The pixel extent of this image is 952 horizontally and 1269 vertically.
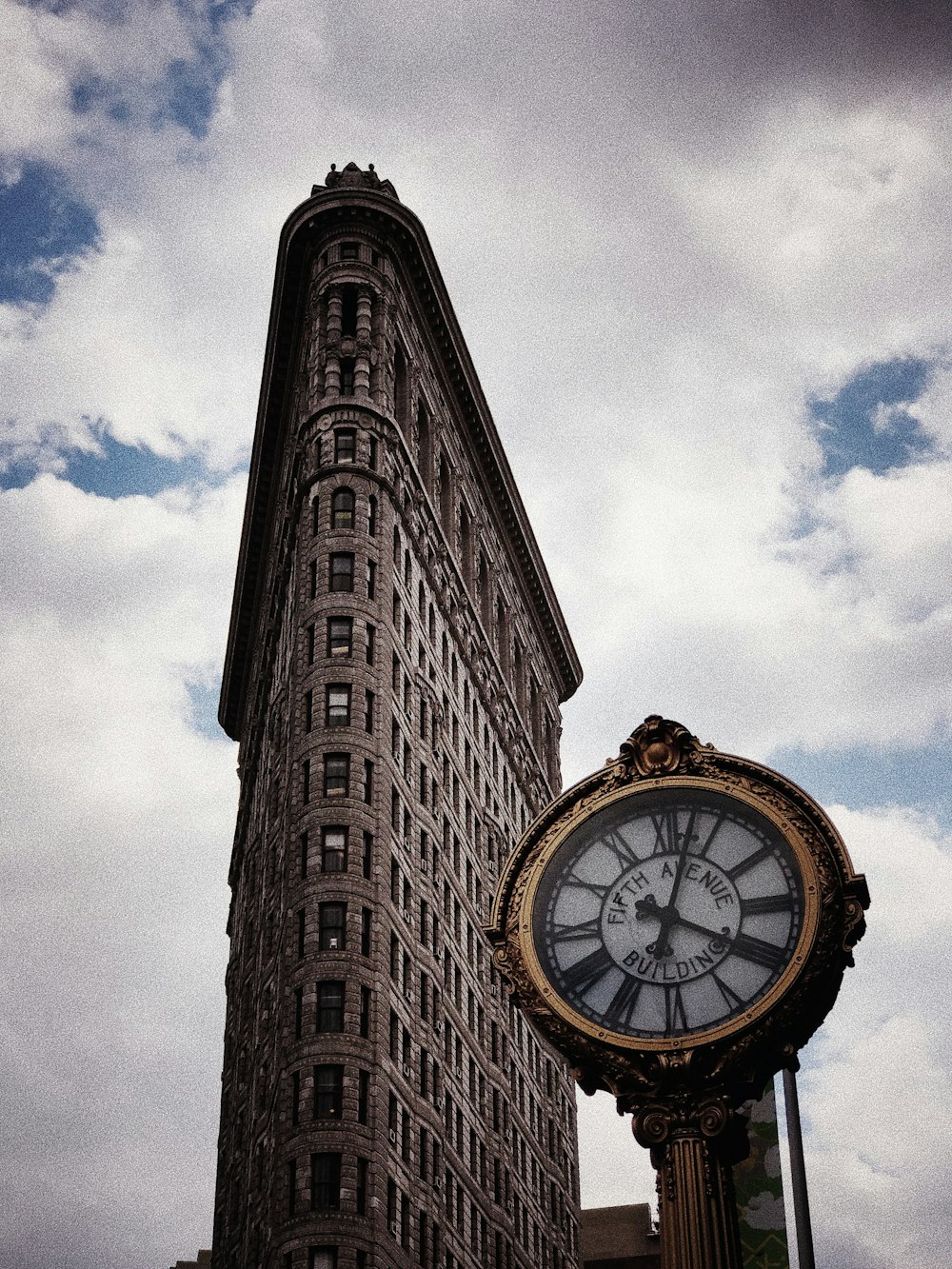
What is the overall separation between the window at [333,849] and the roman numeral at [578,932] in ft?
188

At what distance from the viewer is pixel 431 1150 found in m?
67.1

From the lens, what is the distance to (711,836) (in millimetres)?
8609

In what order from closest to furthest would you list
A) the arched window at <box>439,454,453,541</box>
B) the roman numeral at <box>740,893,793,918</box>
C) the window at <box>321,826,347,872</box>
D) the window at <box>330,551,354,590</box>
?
the roman numeral at <box>740,893,793,918</box> → the window at <box>321,826,347,872</box> → the window at <box>330,551,354,590</box> → the arched window at <box>439,454,453,541</box>

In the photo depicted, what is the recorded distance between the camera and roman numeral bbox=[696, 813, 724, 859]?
28.1ft

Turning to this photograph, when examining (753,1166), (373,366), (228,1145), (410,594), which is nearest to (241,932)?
(228,1145)

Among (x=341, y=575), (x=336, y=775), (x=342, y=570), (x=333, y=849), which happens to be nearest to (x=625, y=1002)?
(x=333, y=849)

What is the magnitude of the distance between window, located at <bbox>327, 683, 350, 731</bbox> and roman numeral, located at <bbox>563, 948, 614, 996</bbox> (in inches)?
2400

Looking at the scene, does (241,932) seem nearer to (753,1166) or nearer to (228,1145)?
(228,1145)

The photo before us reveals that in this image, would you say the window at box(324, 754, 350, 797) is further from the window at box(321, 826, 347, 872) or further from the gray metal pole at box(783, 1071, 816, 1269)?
the gray metal pole at box(783, 1071, 816, 1269)

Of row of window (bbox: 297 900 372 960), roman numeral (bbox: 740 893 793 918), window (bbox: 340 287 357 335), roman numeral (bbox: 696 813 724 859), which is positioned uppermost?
window (bbox: 340 287 357 335)

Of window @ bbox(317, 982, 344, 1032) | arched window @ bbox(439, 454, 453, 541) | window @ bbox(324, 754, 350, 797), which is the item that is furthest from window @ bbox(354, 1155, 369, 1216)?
arched window @ bbox(439, 454, 453, 541)

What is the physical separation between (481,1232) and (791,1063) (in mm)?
69560

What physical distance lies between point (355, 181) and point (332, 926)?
1638 inches

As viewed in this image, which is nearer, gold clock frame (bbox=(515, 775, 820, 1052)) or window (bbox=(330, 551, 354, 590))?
gold clock frame (bbox=(515, 775, 820, 1052))
